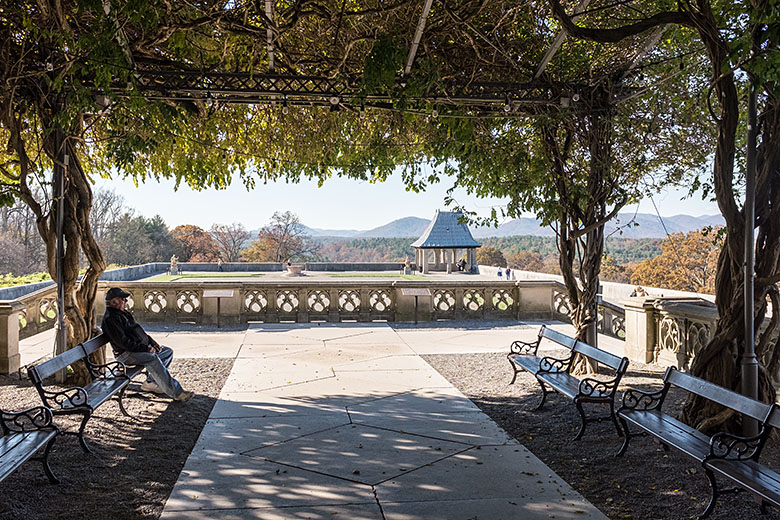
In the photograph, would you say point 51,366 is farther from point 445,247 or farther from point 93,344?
point 445,247

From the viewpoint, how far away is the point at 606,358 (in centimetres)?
602

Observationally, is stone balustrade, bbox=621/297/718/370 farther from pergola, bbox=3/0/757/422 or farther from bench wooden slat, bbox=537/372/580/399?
pergola, bbox=3/0/757/422

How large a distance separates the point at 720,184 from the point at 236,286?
11.5 meters

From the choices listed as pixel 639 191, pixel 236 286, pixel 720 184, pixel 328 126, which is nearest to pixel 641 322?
pixel 639 191

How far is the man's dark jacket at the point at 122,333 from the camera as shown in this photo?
659cm

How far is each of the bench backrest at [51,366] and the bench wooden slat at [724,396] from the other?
5480 millimetres

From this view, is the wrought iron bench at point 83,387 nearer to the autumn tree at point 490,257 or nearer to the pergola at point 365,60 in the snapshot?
the pergola at point 365,60

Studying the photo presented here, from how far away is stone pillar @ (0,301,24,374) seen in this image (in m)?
8.36

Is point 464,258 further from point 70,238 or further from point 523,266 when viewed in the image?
point 70,238

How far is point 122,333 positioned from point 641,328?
7719 mm

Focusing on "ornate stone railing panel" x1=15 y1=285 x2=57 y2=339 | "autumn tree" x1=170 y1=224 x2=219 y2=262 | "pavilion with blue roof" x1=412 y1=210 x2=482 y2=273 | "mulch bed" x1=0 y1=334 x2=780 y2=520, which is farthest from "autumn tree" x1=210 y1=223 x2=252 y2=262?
"mulch bed" x1=0 y1=334 x2=780 y2=520

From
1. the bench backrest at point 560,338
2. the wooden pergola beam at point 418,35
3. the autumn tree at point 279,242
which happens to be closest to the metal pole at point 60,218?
the wooden pergola beam at point 418,35

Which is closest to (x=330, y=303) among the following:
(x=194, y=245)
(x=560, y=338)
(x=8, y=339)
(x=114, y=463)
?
(x=8, y=339)

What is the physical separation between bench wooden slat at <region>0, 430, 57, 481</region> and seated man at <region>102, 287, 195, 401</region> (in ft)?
7.40
